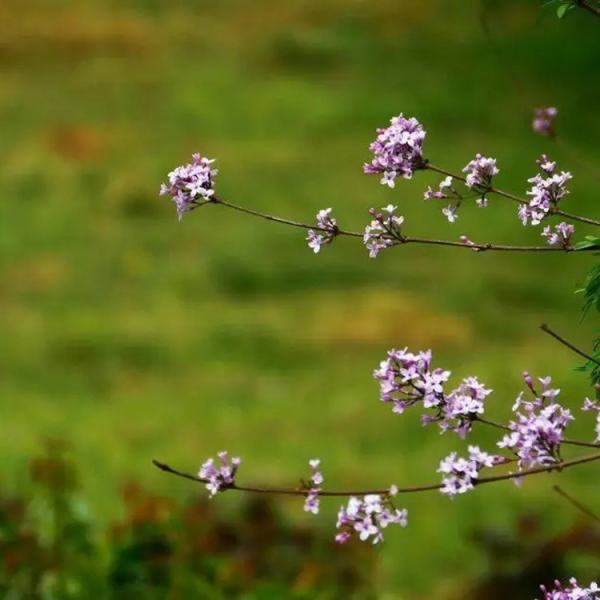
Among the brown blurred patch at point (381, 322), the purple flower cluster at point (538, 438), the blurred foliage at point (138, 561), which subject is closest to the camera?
the purple flower cluster at point (538, 438)

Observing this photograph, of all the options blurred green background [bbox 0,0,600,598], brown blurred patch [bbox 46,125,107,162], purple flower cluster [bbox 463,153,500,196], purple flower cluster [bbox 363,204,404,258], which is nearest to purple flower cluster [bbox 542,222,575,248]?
purple flower cluster [bbox 463,153,500,196]

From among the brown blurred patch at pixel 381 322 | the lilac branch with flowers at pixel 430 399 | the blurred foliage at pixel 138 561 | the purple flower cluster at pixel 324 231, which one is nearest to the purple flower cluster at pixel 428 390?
the lilac branch with flowers at pixel 430 399

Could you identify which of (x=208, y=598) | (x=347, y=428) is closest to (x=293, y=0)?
(x=347, y=428)

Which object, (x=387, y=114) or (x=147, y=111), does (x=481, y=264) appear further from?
(x=147, y=111)

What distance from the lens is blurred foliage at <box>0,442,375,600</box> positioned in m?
3.88

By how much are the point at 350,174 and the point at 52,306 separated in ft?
9.79

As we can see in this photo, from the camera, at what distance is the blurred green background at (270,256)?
7.72 m

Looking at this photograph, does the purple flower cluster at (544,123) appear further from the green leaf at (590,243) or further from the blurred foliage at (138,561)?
the blurred foliage at (138,561)

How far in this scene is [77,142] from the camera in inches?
489

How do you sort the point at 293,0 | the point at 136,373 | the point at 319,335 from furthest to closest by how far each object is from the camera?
the point at 293,0
the point at 319,335
the point at 136,373

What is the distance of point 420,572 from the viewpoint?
6496mm

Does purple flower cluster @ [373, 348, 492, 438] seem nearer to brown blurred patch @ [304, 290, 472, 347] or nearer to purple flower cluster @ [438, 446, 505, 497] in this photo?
purple flower cluster @ [438, 446, 505, 497]

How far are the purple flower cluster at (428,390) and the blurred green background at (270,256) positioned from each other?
347cm

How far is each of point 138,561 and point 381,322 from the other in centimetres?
600
